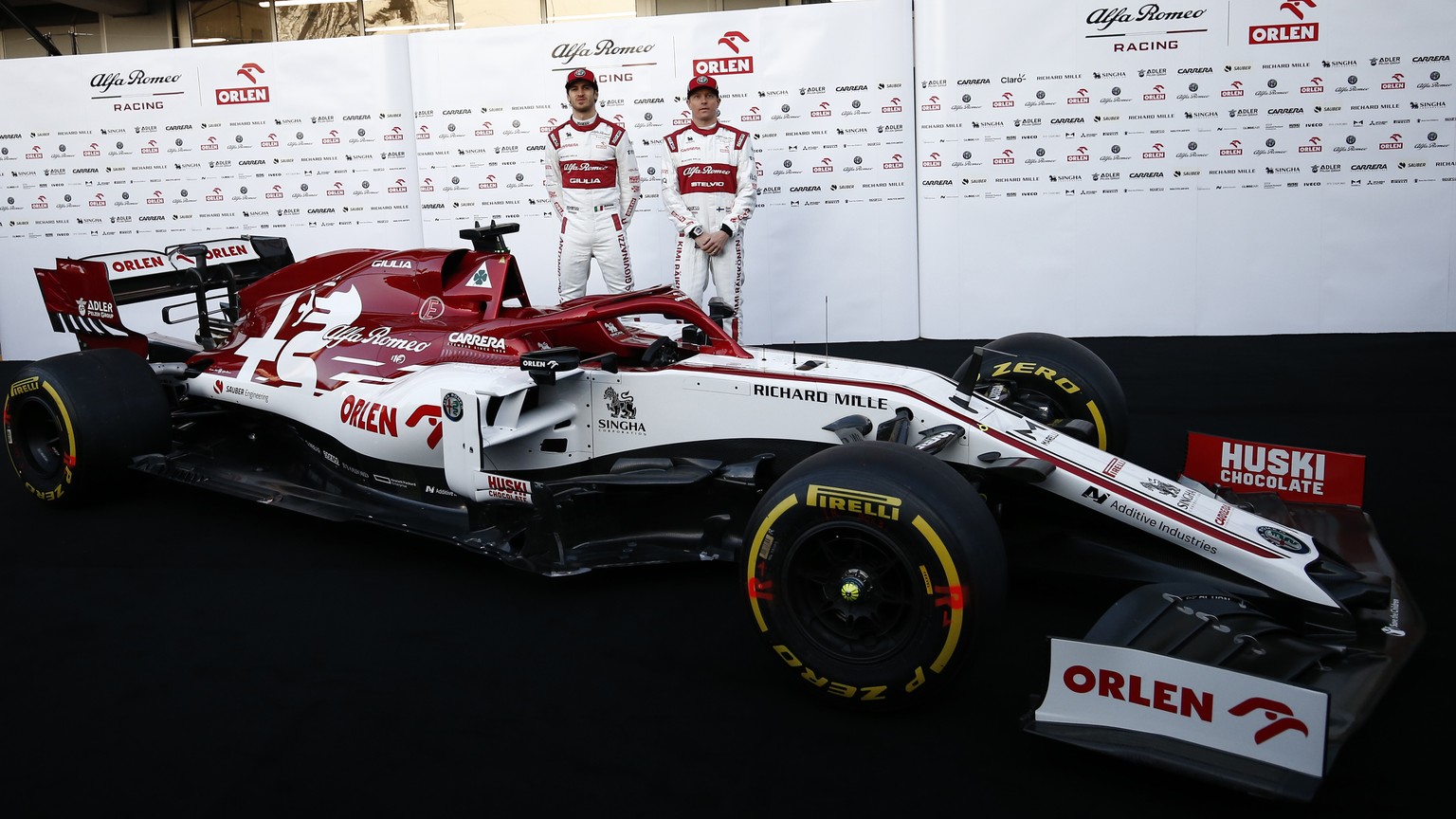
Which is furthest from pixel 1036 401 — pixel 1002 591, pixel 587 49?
pixel 587 49

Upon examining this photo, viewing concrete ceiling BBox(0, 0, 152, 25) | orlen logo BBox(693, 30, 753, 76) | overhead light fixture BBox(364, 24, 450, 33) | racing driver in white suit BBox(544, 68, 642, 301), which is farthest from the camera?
concrete ceiling BBox(0, 0, 152, 25)

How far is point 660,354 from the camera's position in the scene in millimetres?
4055

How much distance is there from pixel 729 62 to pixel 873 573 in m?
6.62

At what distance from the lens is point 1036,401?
432cm

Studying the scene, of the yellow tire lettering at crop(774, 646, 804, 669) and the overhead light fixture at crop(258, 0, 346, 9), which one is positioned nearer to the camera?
the yellow tire lettering at crop(774, 646, 804, 669)

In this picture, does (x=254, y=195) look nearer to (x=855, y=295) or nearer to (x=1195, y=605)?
(x=855, y=295)

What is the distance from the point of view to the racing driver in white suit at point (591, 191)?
7.41 metres

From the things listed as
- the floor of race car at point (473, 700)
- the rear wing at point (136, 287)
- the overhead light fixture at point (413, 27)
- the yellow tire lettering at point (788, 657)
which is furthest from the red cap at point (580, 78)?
the overhead light fixture at point (413, 27)

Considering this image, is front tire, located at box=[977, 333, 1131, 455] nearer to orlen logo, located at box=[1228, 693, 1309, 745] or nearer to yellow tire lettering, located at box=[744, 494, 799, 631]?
yellow tire lettering, located at box=[744, 494, 799, 631]

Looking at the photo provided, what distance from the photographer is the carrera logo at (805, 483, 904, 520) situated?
268 centimetres

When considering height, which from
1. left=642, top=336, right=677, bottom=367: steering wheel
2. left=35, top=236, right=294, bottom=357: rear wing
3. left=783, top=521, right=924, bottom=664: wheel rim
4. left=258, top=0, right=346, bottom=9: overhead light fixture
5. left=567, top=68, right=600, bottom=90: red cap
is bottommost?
left=783, top=521, right=924, bottom=664: wheel rim

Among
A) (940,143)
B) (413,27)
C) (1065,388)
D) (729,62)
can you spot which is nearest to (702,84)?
(729,62)

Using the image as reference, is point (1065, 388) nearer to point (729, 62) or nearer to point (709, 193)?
point (709, 193)

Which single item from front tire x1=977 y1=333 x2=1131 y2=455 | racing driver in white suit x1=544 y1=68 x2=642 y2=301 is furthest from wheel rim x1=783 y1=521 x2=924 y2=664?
racing driver in white suit x1=544 y1=68 x2=642 y2=301
